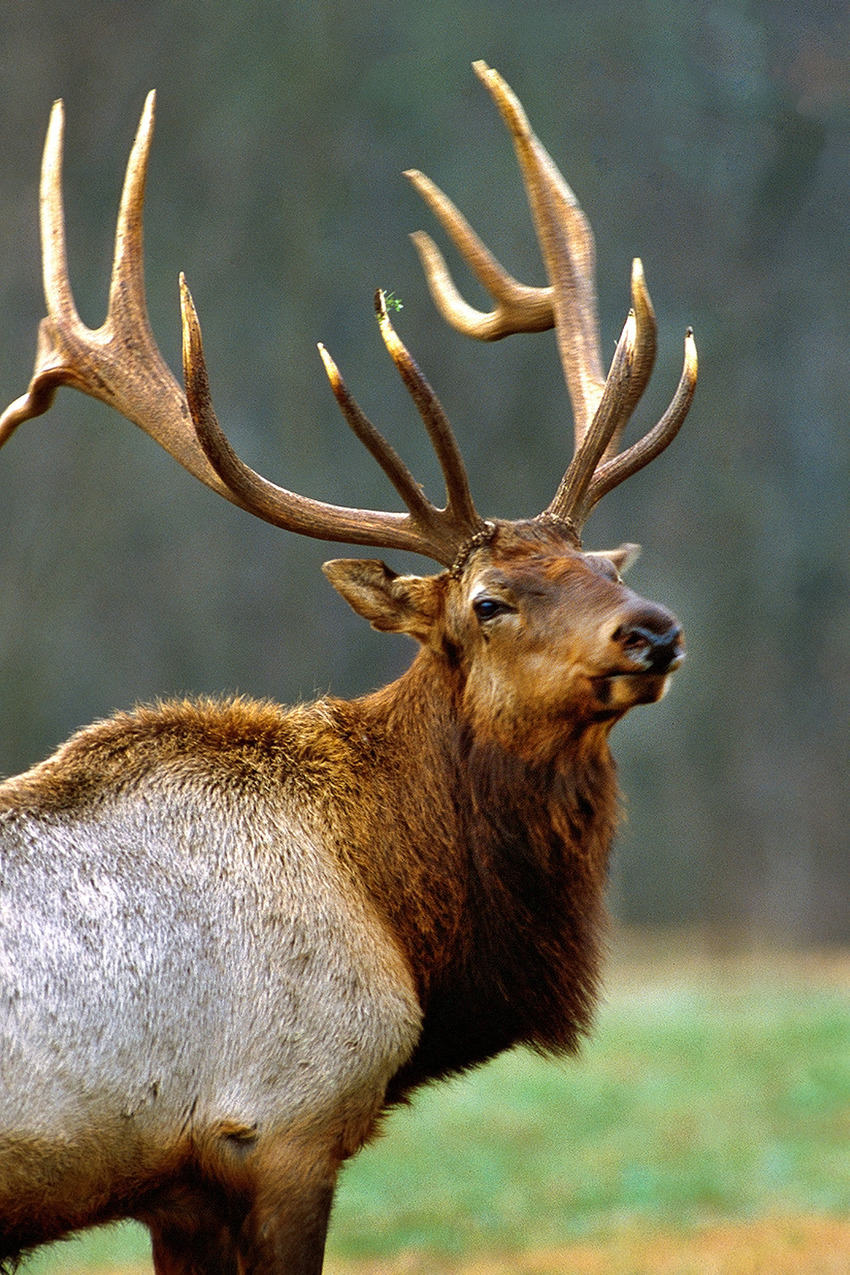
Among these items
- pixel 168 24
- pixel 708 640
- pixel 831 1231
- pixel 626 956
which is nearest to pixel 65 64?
pixel 168 24

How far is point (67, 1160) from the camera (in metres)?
3.31

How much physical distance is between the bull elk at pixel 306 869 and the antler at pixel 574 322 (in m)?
0.02

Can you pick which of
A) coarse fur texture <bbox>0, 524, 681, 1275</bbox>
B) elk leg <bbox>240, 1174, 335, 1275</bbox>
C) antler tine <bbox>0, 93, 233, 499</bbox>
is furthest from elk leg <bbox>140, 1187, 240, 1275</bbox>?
antler tine <bbox>0, 93, 233, 499</bbox>

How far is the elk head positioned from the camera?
3734 mm

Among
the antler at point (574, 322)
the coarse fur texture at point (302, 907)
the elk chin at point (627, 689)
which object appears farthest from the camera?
the antler at point (574, 322)

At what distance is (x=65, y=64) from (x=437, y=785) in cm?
1270

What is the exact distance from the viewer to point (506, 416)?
14812 mm

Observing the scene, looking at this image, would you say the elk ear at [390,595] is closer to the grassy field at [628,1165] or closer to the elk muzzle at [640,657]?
the elk muzzle at [640,657]

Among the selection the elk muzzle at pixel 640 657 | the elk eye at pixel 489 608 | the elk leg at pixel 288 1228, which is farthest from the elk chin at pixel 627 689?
the elk leg at pixel 288 1228

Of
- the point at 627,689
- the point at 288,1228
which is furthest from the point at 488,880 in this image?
the point at 288,1228

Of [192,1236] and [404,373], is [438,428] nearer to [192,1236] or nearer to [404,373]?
[404,373]

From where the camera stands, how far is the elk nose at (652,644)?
3.59m

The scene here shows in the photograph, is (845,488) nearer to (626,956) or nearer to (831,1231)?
(626,956)

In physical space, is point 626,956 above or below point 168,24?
below
